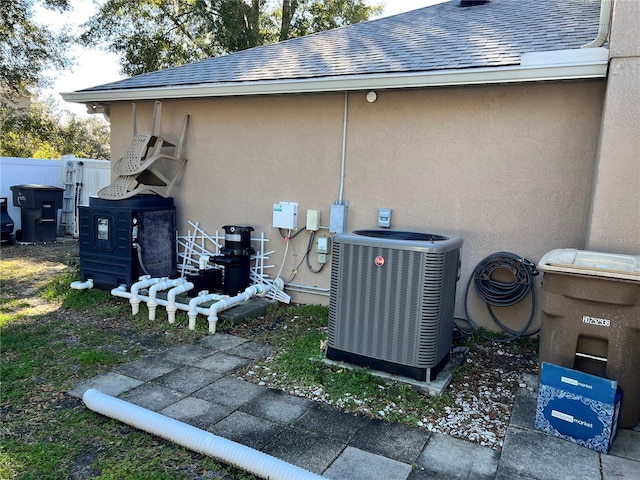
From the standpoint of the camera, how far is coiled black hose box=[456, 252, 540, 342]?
425 cm

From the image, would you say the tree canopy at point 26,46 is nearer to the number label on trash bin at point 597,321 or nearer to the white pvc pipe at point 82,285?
the white pvc pipe at point 82,285

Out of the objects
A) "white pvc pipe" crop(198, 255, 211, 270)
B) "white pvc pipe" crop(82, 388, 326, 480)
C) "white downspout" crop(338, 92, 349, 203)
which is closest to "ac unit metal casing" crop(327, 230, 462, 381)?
"white pvc pipe" crop(82, 388, 326, 480)

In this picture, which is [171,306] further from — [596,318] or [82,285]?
[596,318]

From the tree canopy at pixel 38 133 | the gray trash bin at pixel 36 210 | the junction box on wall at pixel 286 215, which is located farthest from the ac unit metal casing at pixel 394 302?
the tree canopy at pixel 38 133

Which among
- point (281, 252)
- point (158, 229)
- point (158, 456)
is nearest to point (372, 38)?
point (281, 252)

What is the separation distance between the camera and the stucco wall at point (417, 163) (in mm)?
4184

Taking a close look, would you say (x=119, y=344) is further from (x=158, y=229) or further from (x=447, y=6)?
(x=447, y=6)

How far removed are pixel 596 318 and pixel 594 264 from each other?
0.32 metres

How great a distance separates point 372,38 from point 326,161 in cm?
204

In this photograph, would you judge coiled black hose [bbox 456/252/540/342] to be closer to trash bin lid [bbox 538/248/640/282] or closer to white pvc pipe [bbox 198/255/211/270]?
trash bin lid [bbox 538/248/640/282]

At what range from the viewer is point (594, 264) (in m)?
2.75

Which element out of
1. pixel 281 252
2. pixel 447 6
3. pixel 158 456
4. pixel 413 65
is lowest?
pixel 158 456

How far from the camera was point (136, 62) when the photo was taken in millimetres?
14211

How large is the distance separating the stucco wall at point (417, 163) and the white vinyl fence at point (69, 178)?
207 inches
